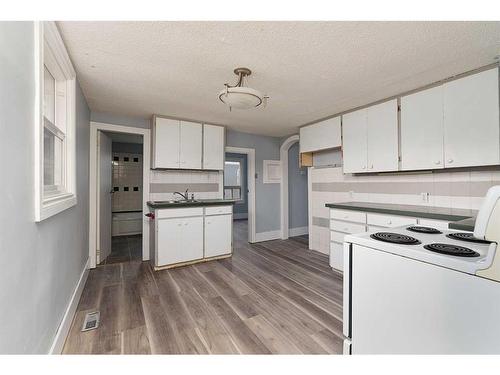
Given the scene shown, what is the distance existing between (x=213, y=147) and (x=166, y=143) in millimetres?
766

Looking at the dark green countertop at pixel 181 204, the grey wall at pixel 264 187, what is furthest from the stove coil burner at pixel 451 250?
the grey wall at pixel 264 187

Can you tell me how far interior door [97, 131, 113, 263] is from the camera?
3281 millimetres

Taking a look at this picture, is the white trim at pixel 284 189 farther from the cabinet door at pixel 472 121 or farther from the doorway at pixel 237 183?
the cabinet door at pixel 472 121

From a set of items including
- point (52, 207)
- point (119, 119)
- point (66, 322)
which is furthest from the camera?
point (119, 119)

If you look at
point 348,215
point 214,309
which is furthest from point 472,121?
point 214,309

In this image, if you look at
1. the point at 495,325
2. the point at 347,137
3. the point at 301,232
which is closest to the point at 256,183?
the point at 301,232

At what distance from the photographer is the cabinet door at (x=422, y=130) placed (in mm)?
2338

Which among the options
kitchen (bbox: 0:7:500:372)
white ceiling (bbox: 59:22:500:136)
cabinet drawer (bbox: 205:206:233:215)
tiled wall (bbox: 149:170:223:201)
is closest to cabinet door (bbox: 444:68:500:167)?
kitchen (bbox: 0:7:500:372)

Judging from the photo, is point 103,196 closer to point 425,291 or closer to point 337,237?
point 337,237

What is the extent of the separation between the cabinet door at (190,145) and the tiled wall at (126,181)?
7.82 ft

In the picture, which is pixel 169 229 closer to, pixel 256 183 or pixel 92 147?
→ pixel 92 147

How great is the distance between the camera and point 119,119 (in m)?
3.41

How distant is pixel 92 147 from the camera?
3160 millimetres

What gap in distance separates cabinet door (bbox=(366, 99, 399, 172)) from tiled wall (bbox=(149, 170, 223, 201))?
8.17ft
